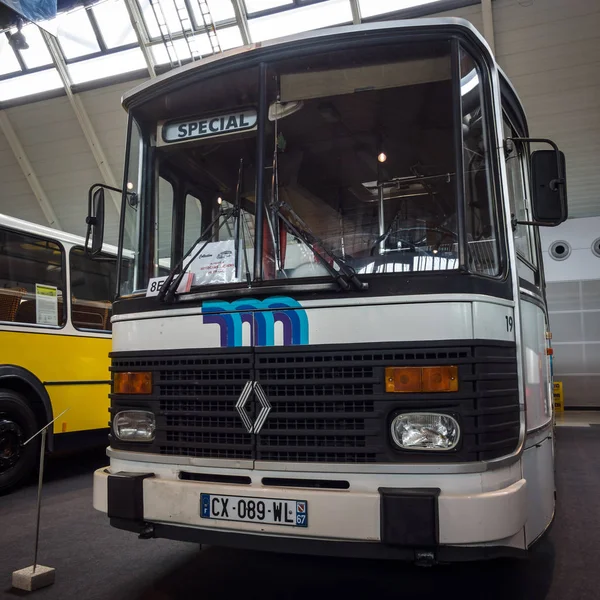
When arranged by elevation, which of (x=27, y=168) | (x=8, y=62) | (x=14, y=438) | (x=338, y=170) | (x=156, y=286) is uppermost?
A: (x=8, y=62)

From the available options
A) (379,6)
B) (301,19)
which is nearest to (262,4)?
(301,19)

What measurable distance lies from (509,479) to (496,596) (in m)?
0.96

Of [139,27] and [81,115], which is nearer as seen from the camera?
[139,27]

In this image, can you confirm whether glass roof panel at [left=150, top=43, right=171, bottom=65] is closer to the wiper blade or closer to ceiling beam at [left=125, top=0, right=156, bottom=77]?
ceiling beam at [left=125, top=0, right=156, bottom=77]

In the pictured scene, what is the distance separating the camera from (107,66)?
1428 centimetres

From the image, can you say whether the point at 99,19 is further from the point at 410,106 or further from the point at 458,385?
the point at 458,385

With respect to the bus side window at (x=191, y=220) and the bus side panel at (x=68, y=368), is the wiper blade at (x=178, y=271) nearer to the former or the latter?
the bus side window at (x=191, y=220)

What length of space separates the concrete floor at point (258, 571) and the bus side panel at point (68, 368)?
1.68 meters

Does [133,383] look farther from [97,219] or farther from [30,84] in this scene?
[30,84]

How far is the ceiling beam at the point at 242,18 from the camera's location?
12.4m

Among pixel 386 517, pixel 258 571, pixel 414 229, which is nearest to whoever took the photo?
pixel 386 517

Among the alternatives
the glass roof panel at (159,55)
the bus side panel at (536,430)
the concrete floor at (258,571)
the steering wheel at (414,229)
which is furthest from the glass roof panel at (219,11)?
the steering wheel at (414,229)

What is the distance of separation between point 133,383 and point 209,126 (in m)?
1.42

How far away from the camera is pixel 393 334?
2705 millimetres
